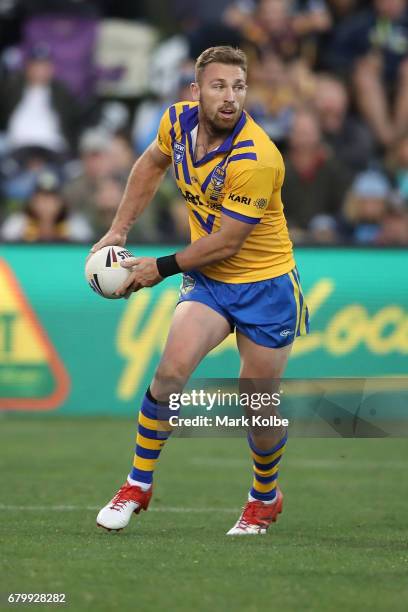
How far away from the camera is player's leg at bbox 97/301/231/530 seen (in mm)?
6551

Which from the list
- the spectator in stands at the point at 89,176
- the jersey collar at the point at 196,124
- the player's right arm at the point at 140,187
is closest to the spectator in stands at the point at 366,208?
the spectator in stands at the point at 89,176

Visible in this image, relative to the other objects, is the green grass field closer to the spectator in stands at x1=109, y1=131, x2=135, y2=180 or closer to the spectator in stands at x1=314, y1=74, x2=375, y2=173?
the spectator in stands at x1=109, y1=131, x2=135, y2=180

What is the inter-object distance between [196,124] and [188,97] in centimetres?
847

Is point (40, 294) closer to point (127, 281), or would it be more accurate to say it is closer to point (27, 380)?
point (27, 380)

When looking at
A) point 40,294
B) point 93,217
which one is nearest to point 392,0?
point 93,217

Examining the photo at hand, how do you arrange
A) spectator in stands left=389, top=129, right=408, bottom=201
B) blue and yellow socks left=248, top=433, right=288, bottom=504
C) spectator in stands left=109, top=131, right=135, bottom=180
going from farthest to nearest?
spectator in stands left=389, top=129, right=408, bottom=201 → spectator in stands left=109, top=131, right=135, bottom=180 → blue and yellow socks left=248, top=433, right=288, bottom=504

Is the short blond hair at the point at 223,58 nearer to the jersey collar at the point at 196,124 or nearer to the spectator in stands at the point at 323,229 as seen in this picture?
the jersey collar at the point at 196,124

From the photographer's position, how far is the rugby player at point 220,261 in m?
6.52

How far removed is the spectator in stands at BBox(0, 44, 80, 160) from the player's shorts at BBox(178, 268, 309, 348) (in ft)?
30.5

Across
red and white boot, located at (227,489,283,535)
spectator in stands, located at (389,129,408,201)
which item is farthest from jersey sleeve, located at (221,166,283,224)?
spectator in stands, located at (389,129,408,201)

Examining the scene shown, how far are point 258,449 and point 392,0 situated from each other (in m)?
10.8

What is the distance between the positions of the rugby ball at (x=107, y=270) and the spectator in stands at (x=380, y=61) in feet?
33.7

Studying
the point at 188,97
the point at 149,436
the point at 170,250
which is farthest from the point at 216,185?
the point at 188,97

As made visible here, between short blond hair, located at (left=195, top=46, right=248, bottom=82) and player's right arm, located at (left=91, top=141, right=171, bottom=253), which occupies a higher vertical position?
short blond hair, located at (left=195, top=46, right=248, bottom=82)
